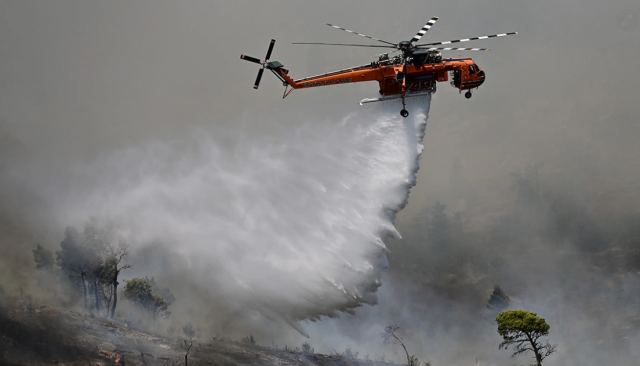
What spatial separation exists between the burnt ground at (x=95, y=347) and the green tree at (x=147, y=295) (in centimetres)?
2536

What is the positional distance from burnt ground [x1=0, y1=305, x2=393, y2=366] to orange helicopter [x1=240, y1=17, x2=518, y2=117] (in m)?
32.7

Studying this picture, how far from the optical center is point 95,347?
70938 millimetres

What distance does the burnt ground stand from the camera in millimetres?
66625

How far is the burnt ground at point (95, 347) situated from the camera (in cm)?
6662

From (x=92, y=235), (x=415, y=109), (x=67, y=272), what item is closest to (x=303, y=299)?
(x=415, y=109)

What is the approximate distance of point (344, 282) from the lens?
6325 cm

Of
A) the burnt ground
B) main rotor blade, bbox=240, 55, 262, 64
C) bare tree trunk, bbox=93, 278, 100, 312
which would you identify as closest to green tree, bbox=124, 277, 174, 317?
Result: bare tree trunk, bbox=93, 278, 100, 312

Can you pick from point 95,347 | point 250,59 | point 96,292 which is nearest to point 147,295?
point 96,292

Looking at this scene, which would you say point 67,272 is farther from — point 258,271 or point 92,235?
point 258,271

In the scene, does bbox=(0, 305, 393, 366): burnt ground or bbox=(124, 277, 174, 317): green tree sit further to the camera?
bbox=(124, 277, 174, 317): green tree

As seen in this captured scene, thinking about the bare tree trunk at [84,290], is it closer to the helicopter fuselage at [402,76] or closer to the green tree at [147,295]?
the green tree at [147,295]

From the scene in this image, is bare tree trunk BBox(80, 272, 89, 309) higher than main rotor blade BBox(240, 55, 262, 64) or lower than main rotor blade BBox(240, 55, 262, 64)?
lower

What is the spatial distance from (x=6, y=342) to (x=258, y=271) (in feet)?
86.5

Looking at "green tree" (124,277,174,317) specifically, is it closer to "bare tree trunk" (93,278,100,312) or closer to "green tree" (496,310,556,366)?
"bare tree trunk" (93,278,100,312)
